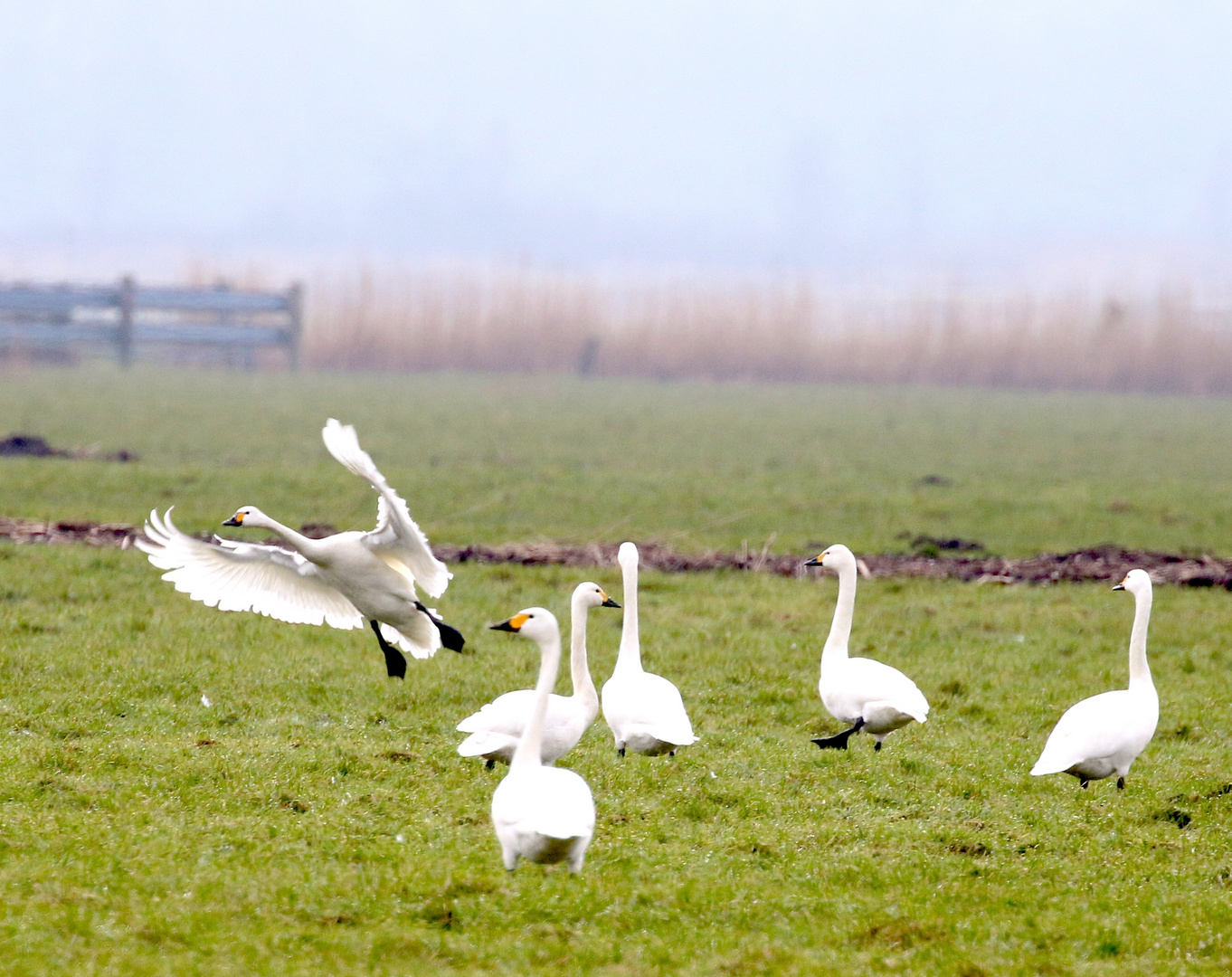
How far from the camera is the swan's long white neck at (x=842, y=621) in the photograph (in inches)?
348

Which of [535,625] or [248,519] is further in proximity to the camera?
[248,519]

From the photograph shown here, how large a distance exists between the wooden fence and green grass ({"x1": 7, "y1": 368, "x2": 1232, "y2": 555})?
83.4 inches

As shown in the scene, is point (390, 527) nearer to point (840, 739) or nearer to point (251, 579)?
point (251, 579)

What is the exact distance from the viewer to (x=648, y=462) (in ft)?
74.9

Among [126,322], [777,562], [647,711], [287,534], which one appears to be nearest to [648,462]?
[777,562]

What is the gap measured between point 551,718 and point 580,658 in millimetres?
502

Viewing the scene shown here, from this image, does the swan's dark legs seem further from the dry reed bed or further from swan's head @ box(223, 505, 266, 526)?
the dry reed bed

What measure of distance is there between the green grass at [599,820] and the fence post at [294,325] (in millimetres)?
29903

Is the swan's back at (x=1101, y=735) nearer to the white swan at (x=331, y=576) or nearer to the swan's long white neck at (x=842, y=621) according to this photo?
the swan's long white neck at (x=842, y=621)

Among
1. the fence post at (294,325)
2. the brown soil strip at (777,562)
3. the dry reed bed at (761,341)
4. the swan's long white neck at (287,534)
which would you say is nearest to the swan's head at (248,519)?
the swan's long white neck at (287,534)

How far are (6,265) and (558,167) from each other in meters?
76.8

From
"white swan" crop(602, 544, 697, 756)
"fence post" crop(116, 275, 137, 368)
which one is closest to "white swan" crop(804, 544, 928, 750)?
"white swan" crop(602, 544, 697, 756)

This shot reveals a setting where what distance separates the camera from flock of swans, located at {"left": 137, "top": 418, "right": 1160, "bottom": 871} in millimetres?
6332

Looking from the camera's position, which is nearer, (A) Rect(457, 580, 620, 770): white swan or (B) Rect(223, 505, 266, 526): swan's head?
(A) Rect(457, 580, 620, 770): white swan
